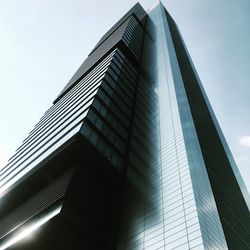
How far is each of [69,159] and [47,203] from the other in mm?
4769

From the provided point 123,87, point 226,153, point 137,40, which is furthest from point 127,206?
point 137,40

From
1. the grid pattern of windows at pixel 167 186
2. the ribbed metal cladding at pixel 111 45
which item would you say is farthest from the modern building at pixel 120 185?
the ribbed metal cladding at pixel 111 45

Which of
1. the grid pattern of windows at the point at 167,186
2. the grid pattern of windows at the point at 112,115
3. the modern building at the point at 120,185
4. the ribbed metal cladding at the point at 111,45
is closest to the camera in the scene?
the grid pattern of windows at the point at 167,186

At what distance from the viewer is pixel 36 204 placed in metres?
24.8

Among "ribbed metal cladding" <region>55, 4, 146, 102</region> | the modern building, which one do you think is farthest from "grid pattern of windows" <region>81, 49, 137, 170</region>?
"ribbed metal cladding" <region>55, 4, 146, 102</region>

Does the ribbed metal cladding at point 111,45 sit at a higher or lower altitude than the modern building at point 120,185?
higher

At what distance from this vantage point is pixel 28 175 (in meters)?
28.6

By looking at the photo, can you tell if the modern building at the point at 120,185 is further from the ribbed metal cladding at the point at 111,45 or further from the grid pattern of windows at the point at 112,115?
the ribbed metal cladding at the point at 111,45

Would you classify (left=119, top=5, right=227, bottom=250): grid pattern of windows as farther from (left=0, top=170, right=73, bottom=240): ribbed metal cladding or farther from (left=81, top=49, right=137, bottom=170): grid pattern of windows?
(left=0, top=170, right=73, bottom=240): ribbed metal cladding

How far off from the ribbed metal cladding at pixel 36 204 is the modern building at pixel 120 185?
111 millimetres

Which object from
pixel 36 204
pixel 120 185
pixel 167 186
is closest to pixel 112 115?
pixel 120 185

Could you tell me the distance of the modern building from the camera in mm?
19609

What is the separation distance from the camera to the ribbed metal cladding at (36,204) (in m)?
22.9

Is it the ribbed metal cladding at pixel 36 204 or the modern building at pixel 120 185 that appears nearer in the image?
the modern building at pixel 120 185
